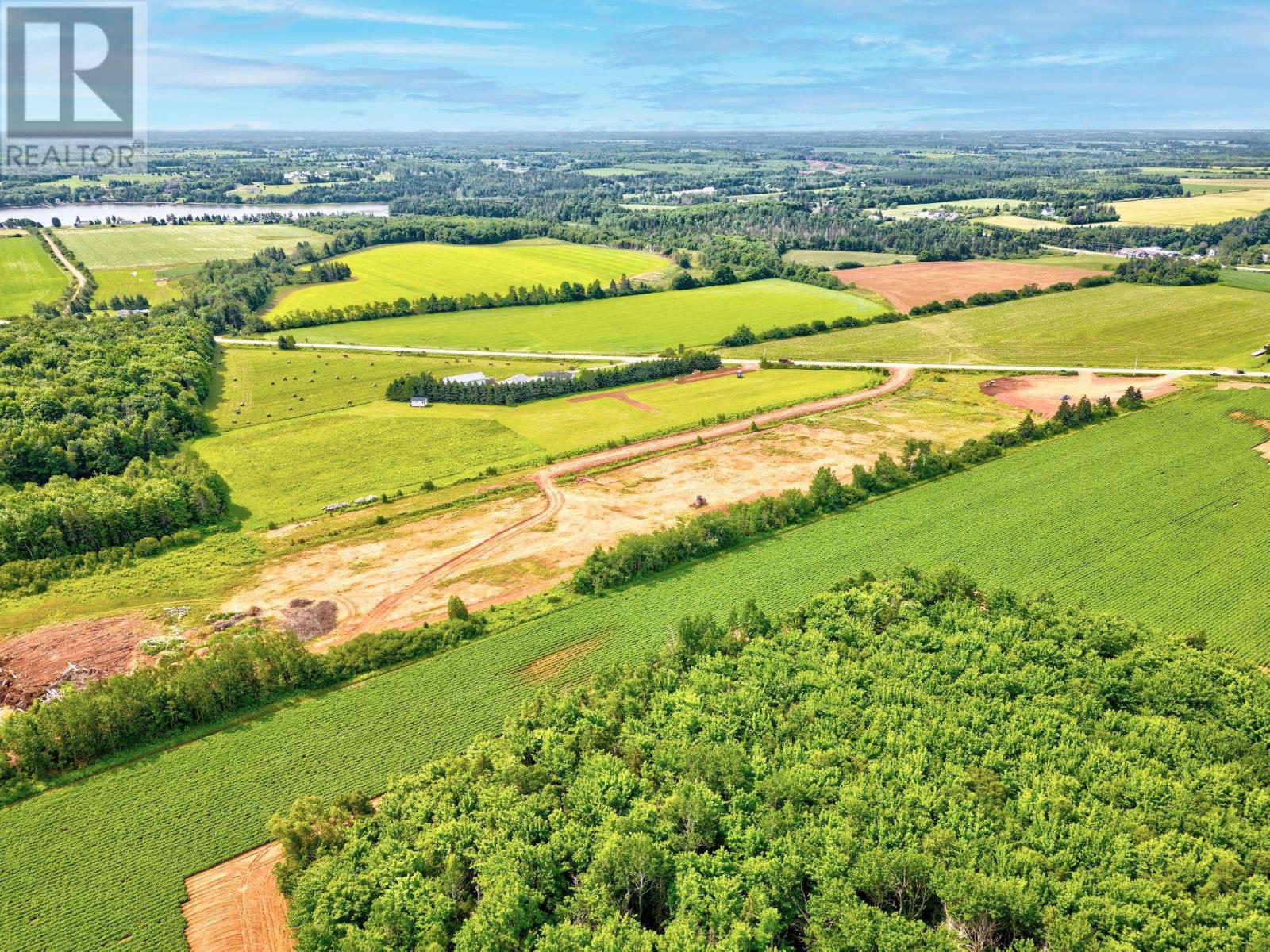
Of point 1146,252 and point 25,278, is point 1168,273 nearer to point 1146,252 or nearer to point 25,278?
point 1146,252

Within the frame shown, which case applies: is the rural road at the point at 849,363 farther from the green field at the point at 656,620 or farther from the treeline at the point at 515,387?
the green field at the point at 656,620

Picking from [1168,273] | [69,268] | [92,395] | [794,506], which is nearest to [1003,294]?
[1168,273]

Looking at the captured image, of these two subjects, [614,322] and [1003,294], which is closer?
[614,322]

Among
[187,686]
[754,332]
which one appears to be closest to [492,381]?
[754,332]

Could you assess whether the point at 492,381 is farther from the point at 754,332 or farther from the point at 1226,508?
the point at 1226,508

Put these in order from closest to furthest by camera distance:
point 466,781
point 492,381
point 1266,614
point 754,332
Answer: point 466,781
point 1266,614
point 492,381
point 754,332

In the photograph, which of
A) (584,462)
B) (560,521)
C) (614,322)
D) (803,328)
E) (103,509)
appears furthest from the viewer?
(614,322)

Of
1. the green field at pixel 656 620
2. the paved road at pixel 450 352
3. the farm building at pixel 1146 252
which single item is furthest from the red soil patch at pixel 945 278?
the green field at pixel 656 620
